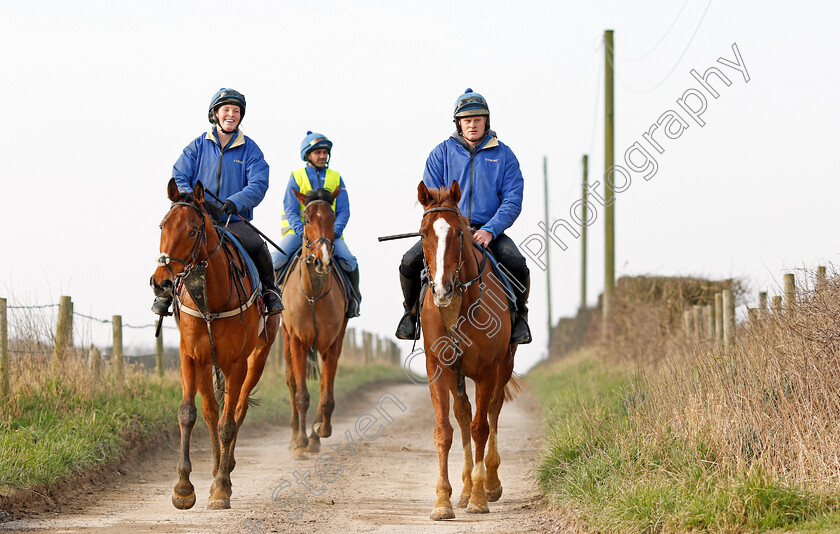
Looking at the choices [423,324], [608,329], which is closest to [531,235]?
[423,324]

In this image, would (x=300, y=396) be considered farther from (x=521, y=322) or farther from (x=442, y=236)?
(x=442, y=236)

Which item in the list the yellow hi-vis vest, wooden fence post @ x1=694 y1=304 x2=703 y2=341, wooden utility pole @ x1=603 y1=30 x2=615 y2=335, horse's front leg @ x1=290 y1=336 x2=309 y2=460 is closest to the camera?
horse's front leg @ x1=290 y1=336 x2=309 y2=460

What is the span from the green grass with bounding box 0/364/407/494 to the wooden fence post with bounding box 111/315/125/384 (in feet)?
0.68

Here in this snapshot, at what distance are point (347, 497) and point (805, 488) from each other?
4107 mm

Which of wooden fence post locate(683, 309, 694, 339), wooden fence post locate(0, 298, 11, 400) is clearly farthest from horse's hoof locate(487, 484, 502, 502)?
wooden fence post locate(683, 309, 694, 339)

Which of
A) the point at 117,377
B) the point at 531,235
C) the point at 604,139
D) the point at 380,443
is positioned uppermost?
the point at 604,139

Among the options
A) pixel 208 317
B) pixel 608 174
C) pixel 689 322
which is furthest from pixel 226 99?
pixel 608 174

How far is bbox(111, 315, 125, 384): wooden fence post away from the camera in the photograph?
1288 centimetres

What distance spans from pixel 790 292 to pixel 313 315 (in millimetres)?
6007

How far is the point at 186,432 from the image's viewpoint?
7.92m

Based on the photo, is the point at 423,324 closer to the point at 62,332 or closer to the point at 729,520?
the point at 729,520

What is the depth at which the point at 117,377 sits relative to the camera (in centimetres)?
1278

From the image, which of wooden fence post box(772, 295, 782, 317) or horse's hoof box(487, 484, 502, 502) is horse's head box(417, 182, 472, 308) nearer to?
horse's hoof box(487, 484, 502, 502)

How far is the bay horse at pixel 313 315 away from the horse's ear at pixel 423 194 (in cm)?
393
